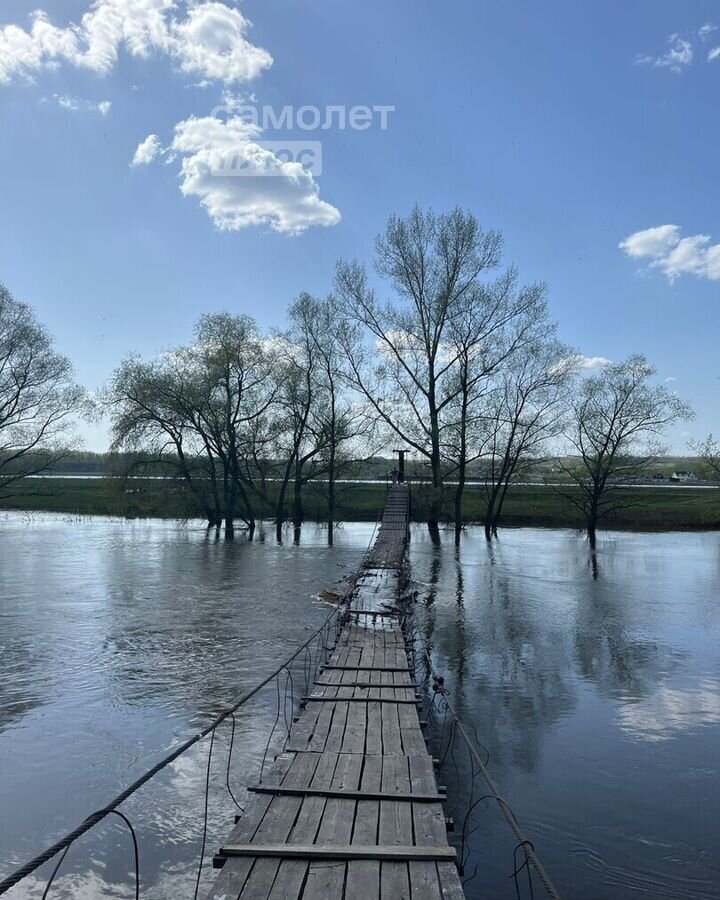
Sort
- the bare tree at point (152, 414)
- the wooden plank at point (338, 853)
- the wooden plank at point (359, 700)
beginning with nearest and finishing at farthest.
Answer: the wooden plank at point (338, 853), the wooden plank at point (359, 700), the bare tree at point (152, 414)

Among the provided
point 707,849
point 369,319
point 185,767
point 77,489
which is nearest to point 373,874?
point 707,849

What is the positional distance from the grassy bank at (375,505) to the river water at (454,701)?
12.3 meters

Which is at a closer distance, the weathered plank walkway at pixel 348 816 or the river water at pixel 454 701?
the weathered plank walkway at pixel 348 816

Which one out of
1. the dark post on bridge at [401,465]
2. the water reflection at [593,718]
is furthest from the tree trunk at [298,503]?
the water reflection at [593,718]

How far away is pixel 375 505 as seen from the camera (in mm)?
45906

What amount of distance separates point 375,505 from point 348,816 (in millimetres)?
41296

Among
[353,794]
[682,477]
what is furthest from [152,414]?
[682,477]

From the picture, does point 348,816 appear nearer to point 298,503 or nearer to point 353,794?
point 353,794

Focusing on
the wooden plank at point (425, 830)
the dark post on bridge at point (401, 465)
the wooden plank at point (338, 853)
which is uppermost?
the dark post on bridge at point (401, 465)

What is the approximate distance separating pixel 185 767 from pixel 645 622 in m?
11.4

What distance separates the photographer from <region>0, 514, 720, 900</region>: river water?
18.9 feet

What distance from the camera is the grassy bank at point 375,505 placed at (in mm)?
34906

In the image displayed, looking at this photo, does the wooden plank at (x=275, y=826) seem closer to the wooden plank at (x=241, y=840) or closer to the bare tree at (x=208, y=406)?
the wooden plank at (x=241, y=840)

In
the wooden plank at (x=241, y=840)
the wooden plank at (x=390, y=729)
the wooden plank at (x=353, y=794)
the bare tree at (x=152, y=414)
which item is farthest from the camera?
the bare tree at (x=152, y=414)
